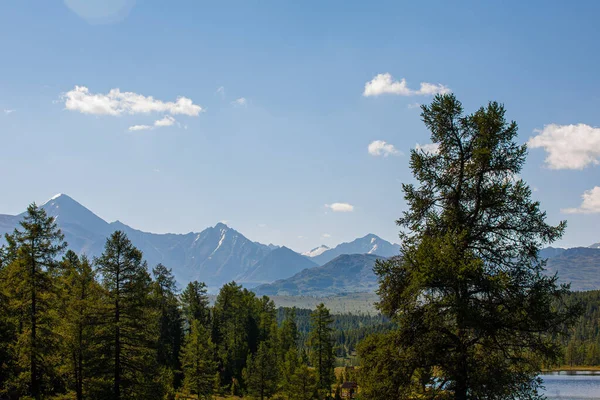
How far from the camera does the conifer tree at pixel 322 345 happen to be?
64188 millimetres

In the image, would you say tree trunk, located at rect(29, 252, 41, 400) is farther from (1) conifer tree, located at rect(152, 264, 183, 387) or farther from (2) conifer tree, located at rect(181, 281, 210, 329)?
(2) conifer tree, located at rect(181, 281, 210, 329)

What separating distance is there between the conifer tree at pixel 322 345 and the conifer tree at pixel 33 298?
37944 millimetres

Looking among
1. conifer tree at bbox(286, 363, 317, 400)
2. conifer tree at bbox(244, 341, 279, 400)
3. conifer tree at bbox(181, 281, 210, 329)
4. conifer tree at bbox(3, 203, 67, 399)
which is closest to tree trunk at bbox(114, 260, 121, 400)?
conifer tree at bbox(3, 203, 67, 399)

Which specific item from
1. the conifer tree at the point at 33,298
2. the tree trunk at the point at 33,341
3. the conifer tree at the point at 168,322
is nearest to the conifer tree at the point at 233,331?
the conifer tree at the point at 168,322

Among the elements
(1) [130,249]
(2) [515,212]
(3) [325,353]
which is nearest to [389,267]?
(2) [515,212]

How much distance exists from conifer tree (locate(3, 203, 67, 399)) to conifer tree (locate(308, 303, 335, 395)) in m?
37.9

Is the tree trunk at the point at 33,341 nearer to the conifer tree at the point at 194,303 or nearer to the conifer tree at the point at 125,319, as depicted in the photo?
the conifer tree at the point at 125,319

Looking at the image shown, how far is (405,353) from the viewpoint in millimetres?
14844

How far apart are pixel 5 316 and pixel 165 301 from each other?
33622 mm

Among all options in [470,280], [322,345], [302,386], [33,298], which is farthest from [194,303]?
[470,280]

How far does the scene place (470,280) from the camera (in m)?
13.6

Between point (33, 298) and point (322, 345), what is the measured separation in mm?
43411

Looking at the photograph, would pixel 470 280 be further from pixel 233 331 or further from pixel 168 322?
pixel 233 331

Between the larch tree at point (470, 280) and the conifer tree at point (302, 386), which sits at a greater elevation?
the larch tree at point (470, 280)
